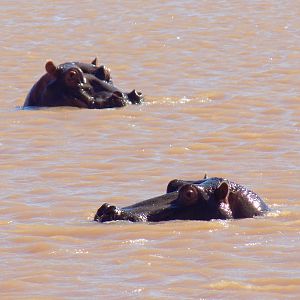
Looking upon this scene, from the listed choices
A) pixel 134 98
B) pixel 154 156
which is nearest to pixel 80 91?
pixel 134 98

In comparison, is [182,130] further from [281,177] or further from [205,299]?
[205,299]

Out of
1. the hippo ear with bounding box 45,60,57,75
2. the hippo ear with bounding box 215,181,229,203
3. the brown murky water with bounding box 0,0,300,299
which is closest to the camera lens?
the brown murky water with bounding box 0,0,300,299

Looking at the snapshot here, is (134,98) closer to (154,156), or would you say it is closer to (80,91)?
(80,91)

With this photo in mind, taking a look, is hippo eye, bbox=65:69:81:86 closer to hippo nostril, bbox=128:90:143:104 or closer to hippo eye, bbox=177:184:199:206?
hippo nostril, bbox=128:90:143:104

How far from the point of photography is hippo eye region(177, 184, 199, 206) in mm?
6707

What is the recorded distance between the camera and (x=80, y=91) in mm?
11719

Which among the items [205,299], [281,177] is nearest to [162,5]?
[281,177]

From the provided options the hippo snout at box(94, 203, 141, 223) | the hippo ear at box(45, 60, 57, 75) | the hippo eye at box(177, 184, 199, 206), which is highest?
the hippo ear at box(45, 60, 57, 75)

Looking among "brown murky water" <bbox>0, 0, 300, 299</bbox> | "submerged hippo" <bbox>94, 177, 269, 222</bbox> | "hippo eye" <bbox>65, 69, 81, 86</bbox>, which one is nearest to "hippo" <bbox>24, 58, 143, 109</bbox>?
"hippo eye" <bbox>65, 69, 81, 86</bbox>

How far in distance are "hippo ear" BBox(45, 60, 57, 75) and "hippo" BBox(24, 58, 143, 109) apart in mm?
25

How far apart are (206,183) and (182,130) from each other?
145 inches

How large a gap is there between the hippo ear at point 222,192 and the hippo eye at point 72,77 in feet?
15.9

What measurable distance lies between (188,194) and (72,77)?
16.3 ft

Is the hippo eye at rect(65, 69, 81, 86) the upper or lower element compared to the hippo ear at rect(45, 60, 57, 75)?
lower
